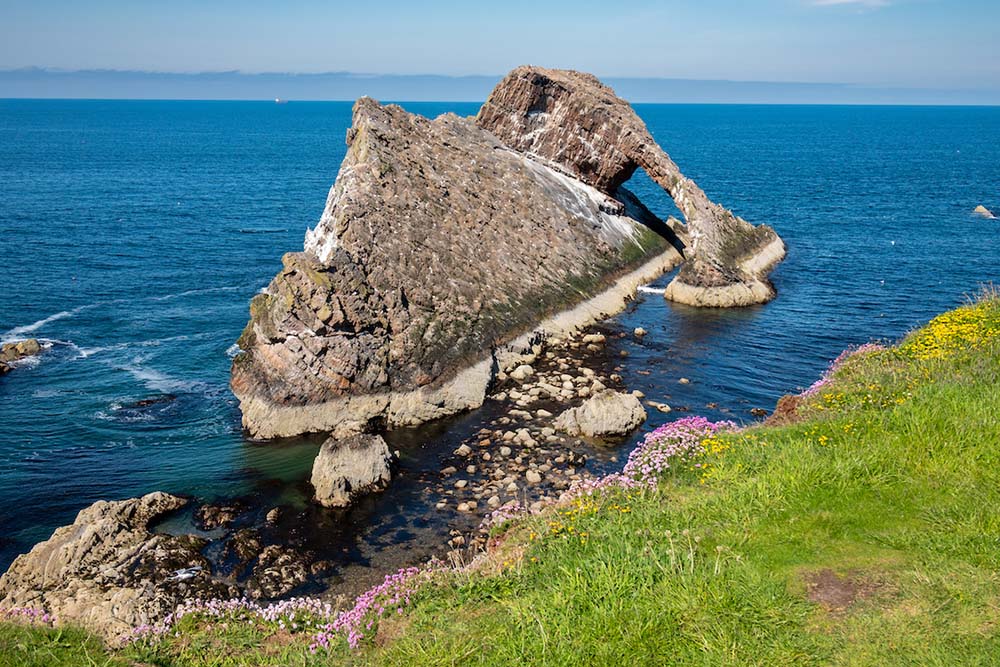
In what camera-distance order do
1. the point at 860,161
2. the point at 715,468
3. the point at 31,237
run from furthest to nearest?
the point at 860,161, the point at 31,237, the point at 715,468

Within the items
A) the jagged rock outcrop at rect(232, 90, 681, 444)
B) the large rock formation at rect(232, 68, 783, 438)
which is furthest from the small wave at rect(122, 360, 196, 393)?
the large rock formation at rect(232, 68, 783, 438)

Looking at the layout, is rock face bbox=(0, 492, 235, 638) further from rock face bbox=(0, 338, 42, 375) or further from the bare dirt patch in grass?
rock face bbox=(0, 338, 42, 375)

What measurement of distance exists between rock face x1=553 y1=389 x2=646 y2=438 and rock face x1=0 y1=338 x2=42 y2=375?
35.2 m

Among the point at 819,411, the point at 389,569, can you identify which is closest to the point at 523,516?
the point at 389,569

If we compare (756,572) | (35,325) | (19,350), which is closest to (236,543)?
(756,572)

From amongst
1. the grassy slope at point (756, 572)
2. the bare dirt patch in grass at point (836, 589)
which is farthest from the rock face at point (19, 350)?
the bare dirt patch in grass at point (836, 589)

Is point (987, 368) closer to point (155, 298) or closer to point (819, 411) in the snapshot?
point (819, 411)

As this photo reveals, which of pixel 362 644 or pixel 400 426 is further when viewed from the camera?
pixel 400 426

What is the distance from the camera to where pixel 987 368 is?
73.2 feet

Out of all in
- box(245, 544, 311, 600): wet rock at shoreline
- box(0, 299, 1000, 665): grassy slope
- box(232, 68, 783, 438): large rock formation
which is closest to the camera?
box(0, 299, 1000, 665): grassy slope

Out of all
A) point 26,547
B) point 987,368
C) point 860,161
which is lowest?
point 26,547

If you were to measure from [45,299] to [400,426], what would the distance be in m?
38.7

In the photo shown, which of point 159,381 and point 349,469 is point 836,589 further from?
point 159,381

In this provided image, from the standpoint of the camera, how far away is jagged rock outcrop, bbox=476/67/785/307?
62.8 meters
